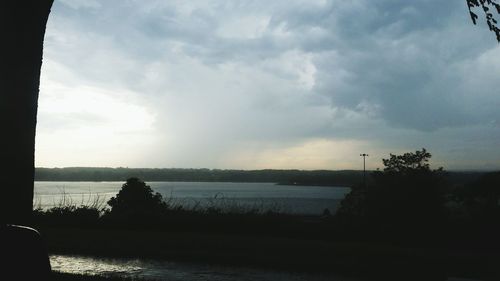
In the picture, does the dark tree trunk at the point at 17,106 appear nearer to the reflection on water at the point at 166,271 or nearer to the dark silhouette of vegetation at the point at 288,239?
the reflection on water at the point at 166,271

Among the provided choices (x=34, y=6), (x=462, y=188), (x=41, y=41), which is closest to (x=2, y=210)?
(x=41, y=41)

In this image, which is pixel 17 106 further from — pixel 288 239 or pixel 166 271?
pixel 288 239

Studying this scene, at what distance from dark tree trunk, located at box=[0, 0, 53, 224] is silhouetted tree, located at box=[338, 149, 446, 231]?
17.1 m

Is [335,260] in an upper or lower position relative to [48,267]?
lower

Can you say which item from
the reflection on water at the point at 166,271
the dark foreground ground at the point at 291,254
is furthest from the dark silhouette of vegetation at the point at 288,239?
the reflection on water at the point at 166,271

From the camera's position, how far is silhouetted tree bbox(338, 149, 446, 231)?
864 inches

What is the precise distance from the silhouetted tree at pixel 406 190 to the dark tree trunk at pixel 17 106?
17.1 m

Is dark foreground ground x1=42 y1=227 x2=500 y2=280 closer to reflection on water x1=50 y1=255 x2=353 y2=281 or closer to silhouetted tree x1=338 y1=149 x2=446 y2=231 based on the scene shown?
reflection on water x1=50 y1=255 x2=353 y2=281

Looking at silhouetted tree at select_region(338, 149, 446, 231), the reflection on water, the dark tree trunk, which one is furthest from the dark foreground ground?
silhouetted tree at select_region(338, 149, 446, 231)

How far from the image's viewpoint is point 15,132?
16.5 feet

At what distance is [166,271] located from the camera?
29.4ft

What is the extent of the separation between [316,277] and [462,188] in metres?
22.2

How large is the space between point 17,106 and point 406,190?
21.9 m

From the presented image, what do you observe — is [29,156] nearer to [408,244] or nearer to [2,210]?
[2,210]
